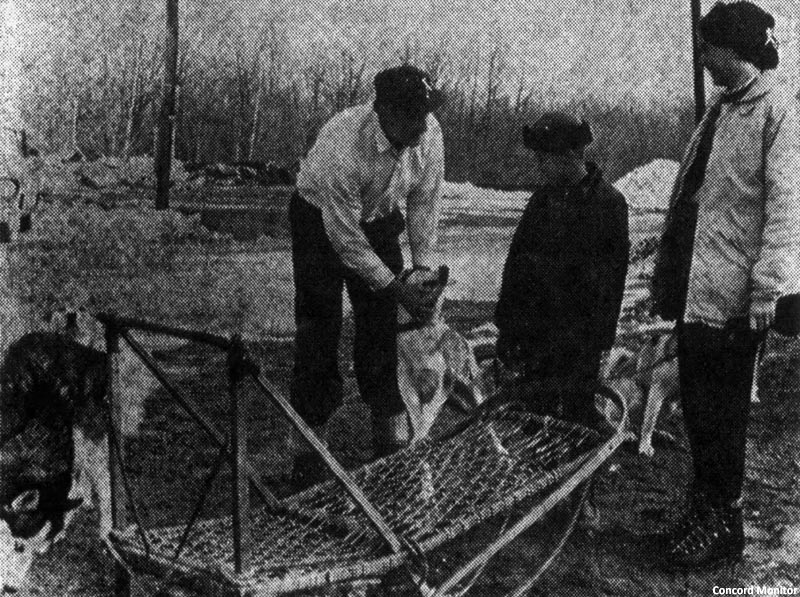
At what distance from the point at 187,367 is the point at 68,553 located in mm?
917

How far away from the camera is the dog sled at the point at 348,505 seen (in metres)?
2.78

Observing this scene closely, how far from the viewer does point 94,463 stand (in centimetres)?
394

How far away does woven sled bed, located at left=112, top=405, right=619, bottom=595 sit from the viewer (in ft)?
9.45

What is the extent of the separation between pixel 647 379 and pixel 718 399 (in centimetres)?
65

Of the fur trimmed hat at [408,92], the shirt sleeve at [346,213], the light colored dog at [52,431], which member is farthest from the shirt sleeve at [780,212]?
the light colored dog at [52,431]

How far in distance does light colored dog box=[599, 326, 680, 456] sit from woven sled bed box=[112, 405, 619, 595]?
595 mm

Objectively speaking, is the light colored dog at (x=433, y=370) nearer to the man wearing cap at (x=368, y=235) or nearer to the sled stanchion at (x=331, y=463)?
the man wearing cap at (x=368, y=235)

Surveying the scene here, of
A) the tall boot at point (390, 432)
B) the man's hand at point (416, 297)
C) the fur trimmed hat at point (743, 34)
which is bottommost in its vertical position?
the tall boot at point (390, 432)

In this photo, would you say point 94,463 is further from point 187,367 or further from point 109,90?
point 109,90

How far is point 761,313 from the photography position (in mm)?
3445

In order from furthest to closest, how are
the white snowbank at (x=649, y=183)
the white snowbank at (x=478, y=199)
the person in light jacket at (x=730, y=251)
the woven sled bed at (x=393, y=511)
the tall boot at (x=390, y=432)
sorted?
1. the white snowbank at (x=649, y=183)
2. the white snowbank at (x=478, y=199)
3. the tall boot at (x=390, y=432)
4. the person in light jacket at (x=730, y=251)
5. the woven sled bed at (x=393, y=511)

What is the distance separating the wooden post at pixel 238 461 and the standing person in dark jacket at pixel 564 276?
146 cm

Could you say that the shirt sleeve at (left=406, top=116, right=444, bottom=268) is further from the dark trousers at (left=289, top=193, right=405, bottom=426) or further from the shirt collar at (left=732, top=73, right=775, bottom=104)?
the shirt collar at (left=732, top=73, right=775, bottom=104)

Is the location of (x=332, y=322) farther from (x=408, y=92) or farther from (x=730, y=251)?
(x=730, y=251)
